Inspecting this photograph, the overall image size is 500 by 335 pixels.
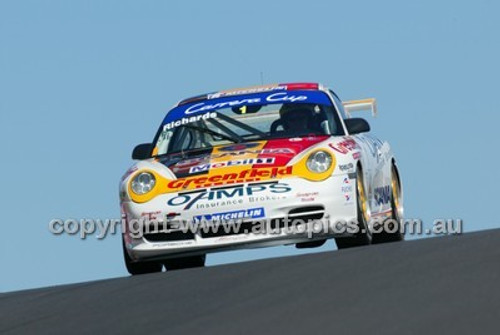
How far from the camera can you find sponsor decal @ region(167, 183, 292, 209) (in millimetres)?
10625

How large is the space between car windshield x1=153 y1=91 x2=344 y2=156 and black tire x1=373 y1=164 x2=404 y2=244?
4.39ft

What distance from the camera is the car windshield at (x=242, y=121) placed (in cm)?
1208

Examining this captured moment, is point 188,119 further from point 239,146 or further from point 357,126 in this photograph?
point 357,126

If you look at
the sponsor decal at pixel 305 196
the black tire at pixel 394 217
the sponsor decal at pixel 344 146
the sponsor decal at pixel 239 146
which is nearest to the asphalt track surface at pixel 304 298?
the sponsor decal at pixel 305 196

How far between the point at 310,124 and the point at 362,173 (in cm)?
85

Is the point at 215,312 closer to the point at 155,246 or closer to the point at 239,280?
the point at 239,280

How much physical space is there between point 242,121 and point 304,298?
5.46m

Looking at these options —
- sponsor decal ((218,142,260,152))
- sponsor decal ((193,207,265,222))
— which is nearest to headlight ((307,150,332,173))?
sponsor decal ((193,207,265,222))

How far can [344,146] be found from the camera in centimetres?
1120

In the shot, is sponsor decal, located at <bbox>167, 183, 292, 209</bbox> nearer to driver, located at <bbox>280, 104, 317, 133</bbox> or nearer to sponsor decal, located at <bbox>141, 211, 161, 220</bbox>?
sponsor decal, located at <bbox>141, 211, 161, 220</bbox>

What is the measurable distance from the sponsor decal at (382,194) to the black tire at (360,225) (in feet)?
2.47

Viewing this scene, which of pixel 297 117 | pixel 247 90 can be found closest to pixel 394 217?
pixel 297 117

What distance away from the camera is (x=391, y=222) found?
1310cm

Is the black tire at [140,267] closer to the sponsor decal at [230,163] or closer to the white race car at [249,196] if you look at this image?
the white race car at [249,196]
